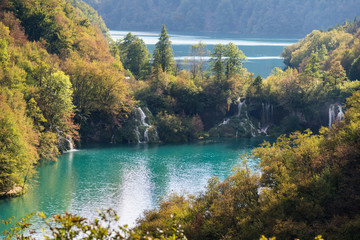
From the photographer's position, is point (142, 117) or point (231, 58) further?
point (231, 58)

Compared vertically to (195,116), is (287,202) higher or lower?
lower

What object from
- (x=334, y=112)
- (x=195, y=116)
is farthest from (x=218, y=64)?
(x=334, y=112)

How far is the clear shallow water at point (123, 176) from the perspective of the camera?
163ft

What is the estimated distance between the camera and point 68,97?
70125 mm

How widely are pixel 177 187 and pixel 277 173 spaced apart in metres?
19.1

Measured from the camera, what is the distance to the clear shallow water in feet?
163

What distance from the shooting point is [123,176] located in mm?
61406

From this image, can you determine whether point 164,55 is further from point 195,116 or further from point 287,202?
point 287,202

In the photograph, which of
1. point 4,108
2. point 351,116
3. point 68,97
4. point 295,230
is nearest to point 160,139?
point 68,97

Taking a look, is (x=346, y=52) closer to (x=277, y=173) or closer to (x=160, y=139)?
(x=160, y=139)

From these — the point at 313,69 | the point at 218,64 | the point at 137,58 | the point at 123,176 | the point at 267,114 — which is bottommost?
the point at 123,176

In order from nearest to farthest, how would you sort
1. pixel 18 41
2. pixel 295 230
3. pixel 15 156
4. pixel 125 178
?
pixel 295 230
pixel 15 156
pixel 125 178
pixel 18 41

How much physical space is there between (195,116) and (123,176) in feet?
97.2

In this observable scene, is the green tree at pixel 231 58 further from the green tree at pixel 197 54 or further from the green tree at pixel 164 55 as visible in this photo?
the green tree at pixel 164 55
